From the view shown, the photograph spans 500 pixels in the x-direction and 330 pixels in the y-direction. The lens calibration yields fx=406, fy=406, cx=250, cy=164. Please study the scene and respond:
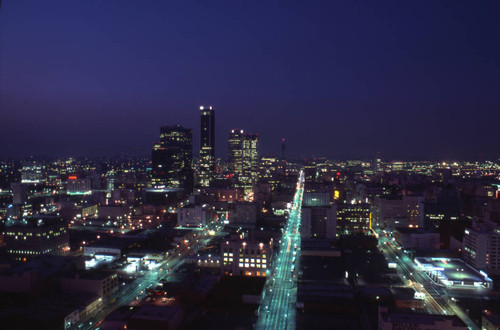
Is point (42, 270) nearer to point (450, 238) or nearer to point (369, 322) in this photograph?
point (369, 322)

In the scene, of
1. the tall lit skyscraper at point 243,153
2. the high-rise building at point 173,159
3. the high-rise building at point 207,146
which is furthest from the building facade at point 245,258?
the tall lit skyscraper at point 243,153

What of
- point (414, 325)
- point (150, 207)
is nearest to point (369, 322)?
point (414, 325)

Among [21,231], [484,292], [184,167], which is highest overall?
[184,167]

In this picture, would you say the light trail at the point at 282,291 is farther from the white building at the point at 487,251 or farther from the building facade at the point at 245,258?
the white building at the point at 487,251

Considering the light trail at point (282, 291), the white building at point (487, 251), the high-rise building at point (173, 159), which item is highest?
the high-rise building at point (173, 159)

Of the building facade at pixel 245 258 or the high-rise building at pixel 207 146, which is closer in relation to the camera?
the building facade at pixel 245 258

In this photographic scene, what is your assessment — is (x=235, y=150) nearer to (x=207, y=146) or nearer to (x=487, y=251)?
(x=207, y=146)

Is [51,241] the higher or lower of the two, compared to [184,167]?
lower

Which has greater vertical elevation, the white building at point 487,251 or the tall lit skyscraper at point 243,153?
the tall lit skyscraper at point 243,153
